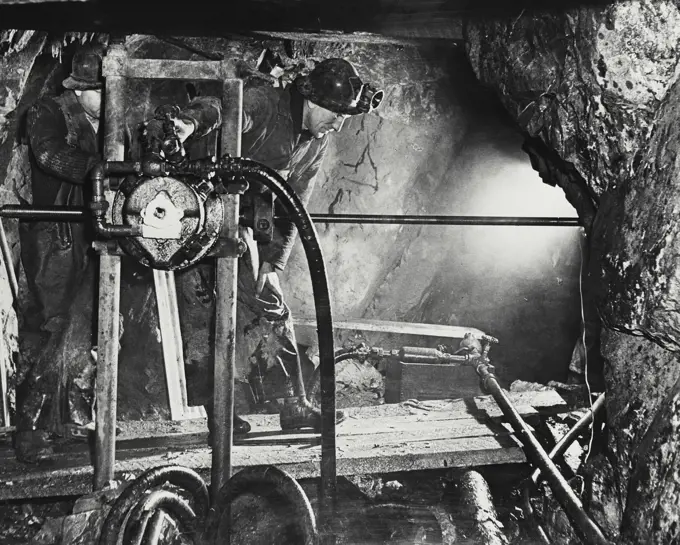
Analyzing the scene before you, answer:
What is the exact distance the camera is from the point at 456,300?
6887 millimetres

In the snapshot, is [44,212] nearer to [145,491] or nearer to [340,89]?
[145,491]

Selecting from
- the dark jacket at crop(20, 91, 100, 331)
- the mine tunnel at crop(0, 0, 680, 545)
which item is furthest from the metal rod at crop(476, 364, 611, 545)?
the dark jacket at crop(20, 91, 100, 331)

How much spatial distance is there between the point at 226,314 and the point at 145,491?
719mm

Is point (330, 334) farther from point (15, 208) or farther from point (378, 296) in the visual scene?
point (378, 296)

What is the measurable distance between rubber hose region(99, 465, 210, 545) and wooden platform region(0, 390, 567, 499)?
3.24 ft

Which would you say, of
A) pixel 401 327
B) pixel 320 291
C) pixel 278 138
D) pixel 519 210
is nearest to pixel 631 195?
pixel 320 291

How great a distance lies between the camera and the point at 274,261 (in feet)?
14.6

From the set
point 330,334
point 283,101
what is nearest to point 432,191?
point 283,101

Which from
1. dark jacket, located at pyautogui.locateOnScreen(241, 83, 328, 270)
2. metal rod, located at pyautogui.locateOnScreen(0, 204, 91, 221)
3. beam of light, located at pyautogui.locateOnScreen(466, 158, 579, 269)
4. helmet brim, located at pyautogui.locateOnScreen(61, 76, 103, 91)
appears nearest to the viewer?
metal rod, located at pyautogui.locateOnScreen(0, 204, 91, 221)

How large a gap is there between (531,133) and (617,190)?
0.58 m

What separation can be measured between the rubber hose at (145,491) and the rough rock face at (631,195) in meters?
1.54

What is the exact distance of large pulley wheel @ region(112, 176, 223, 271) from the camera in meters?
2.10

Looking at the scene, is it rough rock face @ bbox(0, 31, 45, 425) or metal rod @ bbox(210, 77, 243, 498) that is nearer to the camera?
metal rod @ bbox(210, 77, 243, 498)

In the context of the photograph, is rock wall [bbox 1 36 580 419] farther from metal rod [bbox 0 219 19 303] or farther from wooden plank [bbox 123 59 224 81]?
wooden plank [bbox 123 59 224 81]
